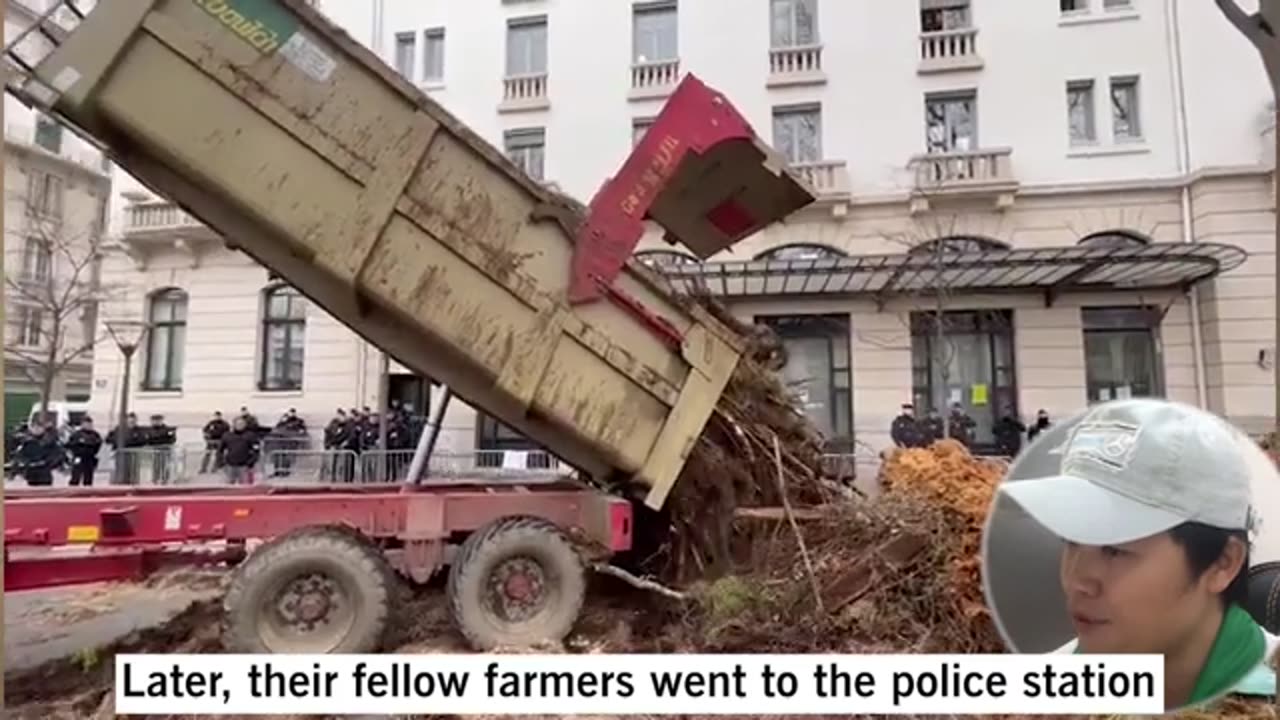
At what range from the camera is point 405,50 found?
1983 centimetres

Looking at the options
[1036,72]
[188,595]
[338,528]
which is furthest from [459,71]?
[338,528]

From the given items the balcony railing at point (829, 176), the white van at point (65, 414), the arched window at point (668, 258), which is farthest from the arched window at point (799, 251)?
the white van at point (65, 414)

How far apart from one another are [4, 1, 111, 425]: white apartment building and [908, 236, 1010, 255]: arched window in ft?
62.2

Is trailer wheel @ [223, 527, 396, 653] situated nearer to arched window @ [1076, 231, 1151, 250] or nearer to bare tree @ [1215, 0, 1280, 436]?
bare tree @ [1215, 0, 1280, 436]

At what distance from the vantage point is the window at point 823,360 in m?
16.6

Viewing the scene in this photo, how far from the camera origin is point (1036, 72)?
16172 mm

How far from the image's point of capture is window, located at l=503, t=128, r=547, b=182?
728 inches

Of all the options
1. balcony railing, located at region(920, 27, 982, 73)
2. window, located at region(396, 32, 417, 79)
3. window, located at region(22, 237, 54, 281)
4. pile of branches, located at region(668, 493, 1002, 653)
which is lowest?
pile of branches, located at region(668, 493, 1002, 653)

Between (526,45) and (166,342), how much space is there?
12.3 m

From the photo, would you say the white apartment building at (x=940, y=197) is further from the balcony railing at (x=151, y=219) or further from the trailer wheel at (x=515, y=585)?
the trailer wheel at (x=515, y=585)

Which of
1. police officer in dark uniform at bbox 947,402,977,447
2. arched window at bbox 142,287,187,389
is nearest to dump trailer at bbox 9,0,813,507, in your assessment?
police officer in dark uniform at bbox 947,402,977,447

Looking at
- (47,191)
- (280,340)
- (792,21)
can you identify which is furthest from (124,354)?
(47,191)

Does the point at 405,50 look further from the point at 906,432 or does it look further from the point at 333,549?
the point at 333,549

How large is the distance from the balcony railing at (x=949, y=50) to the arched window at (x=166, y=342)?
63.4 ft
